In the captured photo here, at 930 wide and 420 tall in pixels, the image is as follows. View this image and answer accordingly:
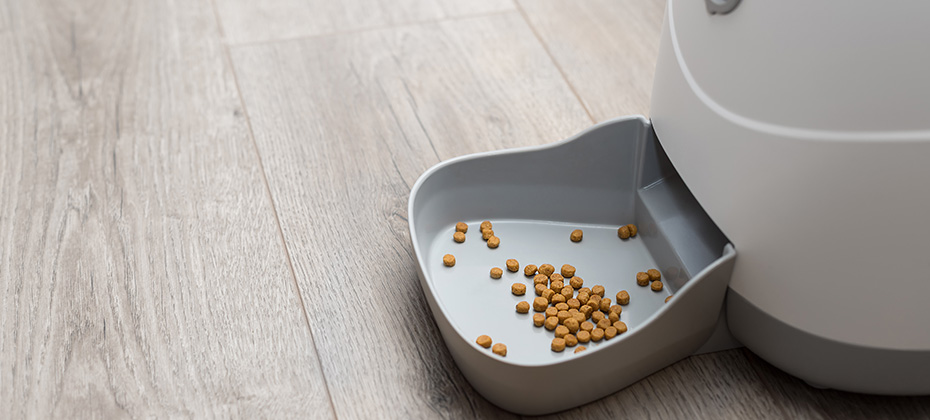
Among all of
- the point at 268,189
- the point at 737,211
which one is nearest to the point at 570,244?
the point at 737,211

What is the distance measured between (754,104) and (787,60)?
0.05 m

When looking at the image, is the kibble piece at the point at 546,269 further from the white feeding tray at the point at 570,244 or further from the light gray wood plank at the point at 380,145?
the light gray wood plank at the point at 380,145

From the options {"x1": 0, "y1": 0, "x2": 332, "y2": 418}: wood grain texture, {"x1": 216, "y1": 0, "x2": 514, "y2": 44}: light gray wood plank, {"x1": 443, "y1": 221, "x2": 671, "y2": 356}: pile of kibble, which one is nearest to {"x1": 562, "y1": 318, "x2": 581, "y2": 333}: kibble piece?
{"x1": 443, "y1": 221, "x2": 671, "y2": 356}: pile of kibble

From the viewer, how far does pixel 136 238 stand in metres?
0.97

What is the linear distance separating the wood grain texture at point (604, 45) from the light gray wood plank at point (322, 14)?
9 centimetres

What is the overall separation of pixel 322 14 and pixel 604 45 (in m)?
0.45

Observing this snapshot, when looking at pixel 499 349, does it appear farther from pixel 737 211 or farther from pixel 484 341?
pixel 737 211

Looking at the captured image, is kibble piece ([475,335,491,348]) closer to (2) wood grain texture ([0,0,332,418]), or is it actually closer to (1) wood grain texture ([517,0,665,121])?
(2) wood grain texture ([0,0,332,418])

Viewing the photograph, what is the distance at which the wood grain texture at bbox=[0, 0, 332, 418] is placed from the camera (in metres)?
0.81

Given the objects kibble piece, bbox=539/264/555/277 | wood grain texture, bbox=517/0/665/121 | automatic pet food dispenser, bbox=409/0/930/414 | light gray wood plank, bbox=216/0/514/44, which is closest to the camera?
automatic pet food dispenser, bbox=409/0/930/414

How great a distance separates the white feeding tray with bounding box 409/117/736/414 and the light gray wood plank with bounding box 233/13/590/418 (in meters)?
0.06

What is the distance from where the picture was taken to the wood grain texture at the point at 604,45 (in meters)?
1.19

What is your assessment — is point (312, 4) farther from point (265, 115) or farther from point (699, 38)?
point (699, 38)

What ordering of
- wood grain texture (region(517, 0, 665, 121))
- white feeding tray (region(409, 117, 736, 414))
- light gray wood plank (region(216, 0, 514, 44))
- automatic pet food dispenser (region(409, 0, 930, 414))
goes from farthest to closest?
light gray wood plank (region(216, 0, 514, 44)) < wood grain texture (region(517, 0, 665, 121)) < white feeding tray (region(409, 117, 736, 414)) < automatic pet food dispenser (region(409, 0, 930, 414))
